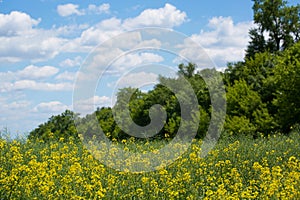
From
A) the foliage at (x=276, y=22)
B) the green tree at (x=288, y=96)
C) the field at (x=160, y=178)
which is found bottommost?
the field at (x=160, y=178)

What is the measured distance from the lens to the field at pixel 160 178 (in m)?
6.85

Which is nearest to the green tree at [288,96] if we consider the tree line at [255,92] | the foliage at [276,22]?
the tree line at [255,92]

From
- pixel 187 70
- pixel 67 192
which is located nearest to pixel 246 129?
pixel 187 70

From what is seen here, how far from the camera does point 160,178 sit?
8.27 m

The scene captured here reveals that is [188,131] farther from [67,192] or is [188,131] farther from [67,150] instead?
[67,192]

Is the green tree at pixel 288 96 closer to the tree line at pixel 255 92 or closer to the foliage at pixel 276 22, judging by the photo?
the tree line at pixel 255 92

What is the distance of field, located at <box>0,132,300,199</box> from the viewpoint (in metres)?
6.85

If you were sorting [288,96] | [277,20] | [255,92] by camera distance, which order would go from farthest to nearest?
[277,20], [255,92], [288,96]

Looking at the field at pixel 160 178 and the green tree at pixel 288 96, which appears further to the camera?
the green tree at pixel 288 96

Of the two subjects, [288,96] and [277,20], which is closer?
[288,96]

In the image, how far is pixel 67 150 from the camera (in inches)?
434

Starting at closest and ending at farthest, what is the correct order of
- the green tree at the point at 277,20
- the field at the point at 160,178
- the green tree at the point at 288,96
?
the field at the point at 160,178
the green tree at the point at 288,96
the green tree at the point at 277,20

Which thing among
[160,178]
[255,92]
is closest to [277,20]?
[255,92]

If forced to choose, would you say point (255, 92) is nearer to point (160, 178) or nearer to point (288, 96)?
point (288, 96)
